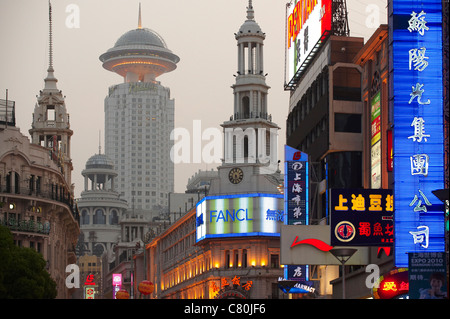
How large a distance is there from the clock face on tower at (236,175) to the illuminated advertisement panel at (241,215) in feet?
15.8

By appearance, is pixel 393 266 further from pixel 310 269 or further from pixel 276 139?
pixel 276 139

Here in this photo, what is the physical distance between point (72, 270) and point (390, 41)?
91043 mm

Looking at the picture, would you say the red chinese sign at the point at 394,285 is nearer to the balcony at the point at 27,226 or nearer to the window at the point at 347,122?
the window at the point at 347,122

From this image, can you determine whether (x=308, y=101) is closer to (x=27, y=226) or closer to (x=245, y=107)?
(x=27, y=226)

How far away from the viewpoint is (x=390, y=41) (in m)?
59.9

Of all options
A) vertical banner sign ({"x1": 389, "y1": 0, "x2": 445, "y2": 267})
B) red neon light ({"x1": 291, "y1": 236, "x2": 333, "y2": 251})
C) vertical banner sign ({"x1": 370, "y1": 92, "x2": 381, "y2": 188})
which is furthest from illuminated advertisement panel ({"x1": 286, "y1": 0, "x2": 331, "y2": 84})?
vertical banner sign ({"x1": 389, "y1": 0, "x2": 445, "y2": 267})

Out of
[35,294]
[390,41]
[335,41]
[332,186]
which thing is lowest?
[35,294]

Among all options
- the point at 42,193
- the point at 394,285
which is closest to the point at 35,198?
the point at 42,193

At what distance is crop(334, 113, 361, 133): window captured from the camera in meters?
77.0

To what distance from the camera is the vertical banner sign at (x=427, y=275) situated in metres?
47.1

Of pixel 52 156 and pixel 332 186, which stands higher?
pixel 52 156

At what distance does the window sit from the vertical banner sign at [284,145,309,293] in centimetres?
918

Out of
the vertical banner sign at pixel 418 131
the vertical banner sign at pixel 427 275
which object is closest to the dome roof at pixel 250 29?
the vertical banner sign at pixel 418 131

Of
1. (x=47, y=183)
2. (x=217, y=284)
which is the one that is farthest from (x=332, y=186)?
(x=217, y=284)
